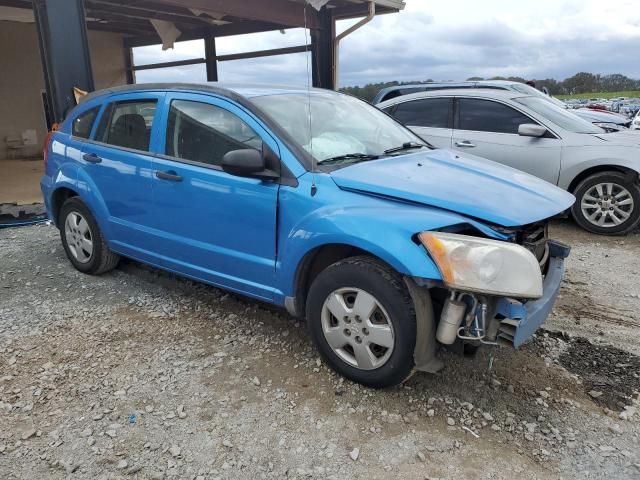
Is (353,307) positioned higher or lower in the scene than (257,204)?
lower

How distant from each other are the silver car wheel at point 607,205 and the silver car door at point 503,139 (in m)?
0.45

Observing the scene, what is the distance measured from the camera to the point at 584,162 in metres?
6.27

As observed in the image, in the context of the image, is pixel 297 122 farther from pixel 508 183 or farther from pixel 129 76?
pixel 129 76

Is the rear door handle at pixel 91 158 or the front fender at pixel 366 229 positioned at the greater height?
the rear door handle at pixel 91 158

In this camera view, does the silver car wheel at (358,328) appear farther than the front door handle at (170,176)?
No

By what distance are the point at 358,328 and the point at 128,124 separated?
2653 millimetres

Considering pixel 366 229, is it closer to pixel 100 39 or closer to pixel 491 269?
pixel 491 269

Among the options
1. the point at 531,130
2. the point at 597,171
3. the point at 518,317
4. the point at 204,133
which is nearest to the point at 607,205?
the point at 597,171

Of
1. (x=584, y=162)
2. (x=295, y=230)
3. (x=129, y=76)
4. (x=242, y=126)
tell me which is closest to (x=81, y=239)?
(x=242, y=126)

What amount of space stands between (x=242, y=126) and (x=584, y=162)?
4.55 metres

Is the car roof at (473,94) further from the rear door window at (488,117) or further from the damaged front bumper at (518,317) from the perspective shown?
the damaged front bumper at (518,317)

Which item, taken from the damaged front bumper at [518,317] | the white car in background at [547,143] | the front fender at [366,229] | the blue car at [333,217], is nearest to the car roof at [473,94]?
the white car in background at [547,143]

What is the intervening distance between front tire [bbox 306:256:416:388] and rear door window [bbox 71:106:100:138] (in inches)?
111

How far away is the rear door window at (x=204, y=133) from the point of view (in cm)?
352
